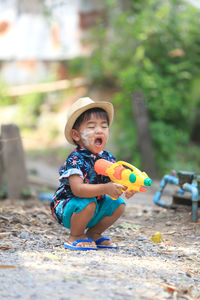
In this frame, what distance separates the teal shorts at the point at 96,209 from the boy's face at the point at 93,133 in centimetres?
39

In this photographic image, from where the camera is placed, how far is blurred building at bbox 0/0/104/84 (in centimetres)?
1680

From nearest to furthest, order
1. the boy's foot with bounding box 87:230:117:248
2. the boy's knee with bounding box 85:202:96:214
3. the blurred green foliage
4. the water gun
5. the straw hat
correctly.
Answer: the water gun
the boy's knee with bounding box 85:202:96:214
the straw hat
the boy's foot with bounding box 87:230:117:248
the blurred green foliage

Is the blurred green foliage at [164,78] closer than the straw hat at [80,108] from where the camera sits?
No

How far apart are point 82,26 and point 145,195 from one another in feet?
38.6

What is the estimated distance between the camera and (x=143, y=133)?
8344 millimetres

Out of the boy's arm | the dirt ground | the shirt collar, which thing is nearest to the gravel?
the dirt ground

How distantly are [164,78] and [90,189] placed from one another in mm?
7195

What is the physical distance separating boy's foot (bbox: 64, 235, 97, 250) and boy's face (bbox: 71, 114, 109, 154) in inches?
26.0

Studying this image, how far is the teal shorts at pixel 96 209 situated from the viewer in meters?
3.14

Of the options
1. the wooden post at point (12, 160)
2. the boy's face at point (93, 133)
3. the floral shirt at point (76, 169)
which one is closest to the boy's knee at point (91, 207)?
the floral shirt at point (76, 169)

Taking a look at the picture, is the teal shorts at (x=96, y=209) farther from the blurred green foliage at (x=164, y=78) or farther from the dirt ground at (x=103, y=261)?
the blurred green foliage at (x=164, y=78)

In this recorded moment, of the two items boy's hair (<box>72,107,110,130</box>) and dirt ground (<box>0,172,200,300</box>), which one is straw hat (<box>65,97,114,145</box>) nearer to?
boy's hair (<box>72,107,110,130</box>)

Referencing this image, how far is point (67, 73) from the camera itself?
54.7 ft

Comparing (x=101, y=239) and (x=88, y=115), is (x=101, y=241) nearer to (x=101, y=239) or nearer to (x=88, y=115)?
(x=101, y=239)
